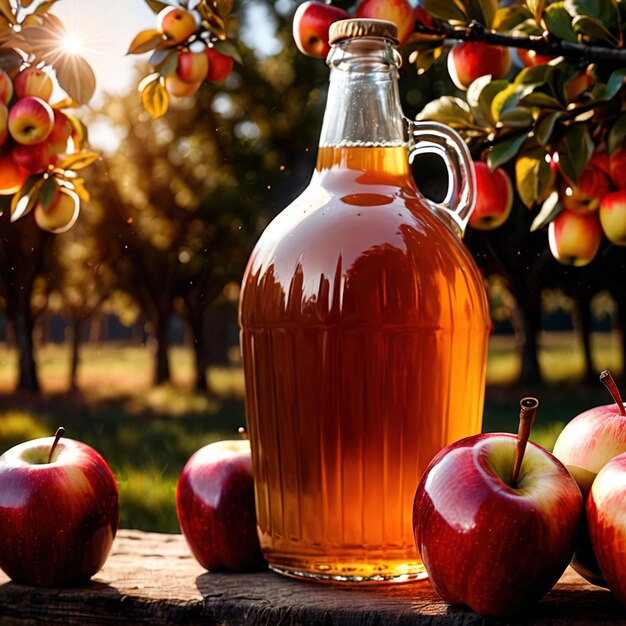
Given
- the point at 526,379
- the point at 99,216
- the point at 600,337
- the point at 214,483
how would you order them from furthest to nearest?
1. the point at 600,337
2. the point at 526,379
3. the point at 99,216
4. the point at 214,483

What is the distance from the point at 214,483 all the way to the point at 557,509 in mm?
435

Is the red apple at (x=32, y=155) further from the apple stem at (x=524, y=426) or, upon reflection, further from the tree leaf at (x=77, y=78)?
the apple stem at (x=524, y=426)

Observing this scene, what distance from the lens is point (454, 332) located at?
1.01 metres

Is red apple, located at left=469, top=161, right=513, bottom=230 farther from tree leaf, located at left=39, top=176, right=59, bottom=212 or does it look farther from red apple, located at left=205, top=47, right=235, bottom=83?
tree leaf, located at left=39, top=176, right=59, bottom=212

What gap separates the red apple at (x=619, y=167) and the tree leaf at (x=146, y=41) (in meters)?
0.61

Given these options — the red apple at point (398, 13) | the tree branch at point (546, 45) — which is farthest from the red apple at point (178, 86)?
the tree branch at point (546, 45)

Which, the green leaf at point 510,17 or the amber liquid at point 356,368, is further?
the green leaf at point 510,17

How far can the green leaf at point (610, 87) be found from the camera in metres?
1.07

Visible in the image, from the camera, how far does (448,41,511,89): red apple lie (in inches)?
48.3

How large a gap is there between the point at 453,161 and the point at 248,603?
21.9 inches

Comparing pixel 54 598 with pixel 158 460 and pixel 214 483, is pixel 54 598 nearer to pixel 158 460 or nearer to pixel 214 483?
pixel 214 483

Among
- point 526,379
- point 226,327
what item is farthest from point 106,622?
point 226,327

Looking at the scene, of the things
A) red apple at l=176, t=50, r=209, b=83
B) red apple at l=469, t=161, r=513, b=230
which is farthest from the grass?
red apple at l=469, t=161, r=513, b=230

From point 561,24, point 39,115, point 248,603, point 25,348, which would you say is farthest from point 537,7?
point 25,348
